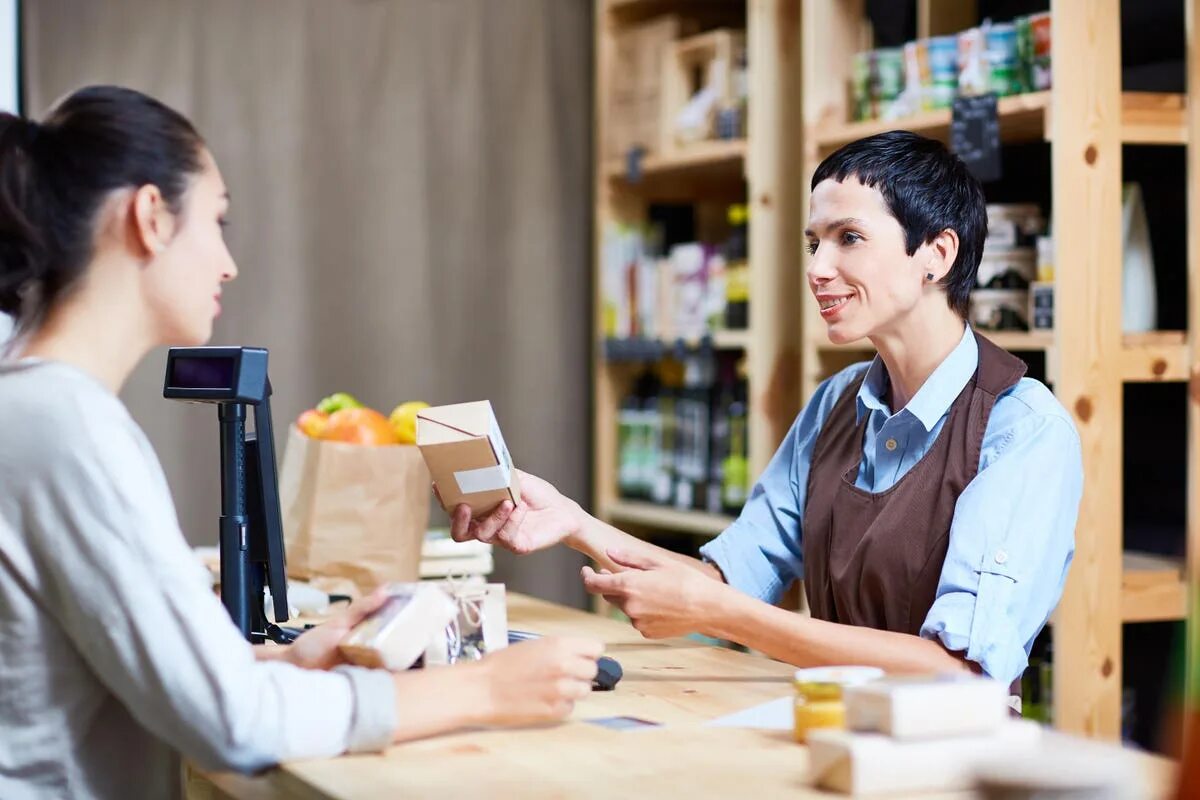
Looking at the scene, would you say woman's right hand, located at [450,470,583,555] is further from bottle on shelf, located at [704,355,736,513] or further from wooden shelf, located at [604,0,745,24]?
wooden shelf, located at [604,0,745,24]

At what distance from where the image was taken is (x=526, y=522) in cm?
200

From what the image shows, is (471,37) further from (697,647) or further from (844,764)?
(844,764)

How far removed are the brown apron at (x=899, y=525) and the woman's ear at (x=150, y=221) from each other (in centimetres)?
100

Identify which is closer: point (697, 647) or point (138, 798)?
point (138, 798)

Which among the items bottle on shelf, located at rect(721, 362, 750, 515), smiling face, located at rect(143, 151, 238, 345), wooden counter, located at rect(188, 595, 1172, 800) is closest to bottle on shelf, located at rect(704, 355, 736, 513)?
bottle on shelf, located at rect(721, 362, 750, 515)

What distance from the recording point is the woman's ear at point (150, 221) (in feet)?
4.29

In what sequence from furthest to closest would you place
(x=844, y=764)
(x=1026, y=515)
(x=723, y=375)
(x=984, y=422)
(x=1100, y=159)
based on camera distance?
(x=723, y=375)
(x=1100, y=159)
(x=984, y=422)
(x=1026, y=515)
(x=844, y=764)

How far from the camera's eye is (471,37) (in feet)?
12.4

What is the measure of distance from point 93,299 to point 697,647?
945 millimetres

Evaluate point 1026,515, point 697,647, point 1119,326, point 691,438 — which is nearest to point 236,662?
point 697,647

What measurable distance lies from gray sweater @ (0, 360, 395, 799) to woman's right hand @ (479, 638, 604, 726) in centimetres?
11

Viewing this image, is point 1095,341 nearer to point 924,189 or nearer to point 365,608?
point 924,189

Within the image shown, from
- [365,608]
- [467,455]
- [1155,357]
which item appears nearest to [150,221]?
[365,608]

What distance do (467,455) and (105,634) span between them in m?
0.63
